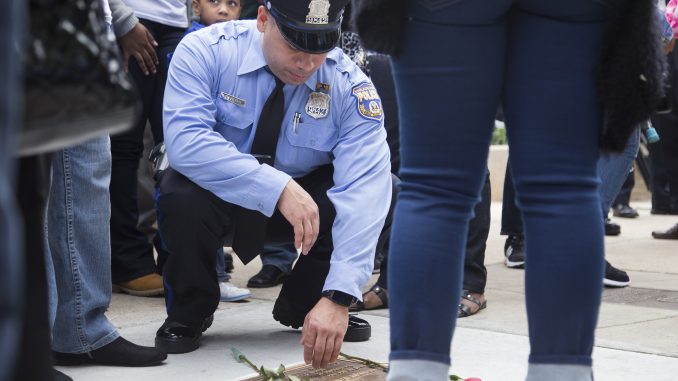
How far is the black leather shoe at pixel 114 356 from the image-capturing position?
2.58 metres

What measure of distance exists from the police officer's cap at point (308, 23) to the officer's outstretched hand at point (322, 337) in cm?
71

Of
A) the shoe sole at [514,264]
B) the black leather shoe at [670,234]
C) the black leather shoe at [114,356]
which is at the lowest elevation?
the black leather shoe at [670,234]

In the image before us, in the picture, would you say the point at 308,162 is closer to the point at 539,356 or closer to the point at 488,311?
the point at 488,311

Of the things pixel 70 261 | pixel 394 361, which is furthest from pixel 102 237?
pixel 394 361

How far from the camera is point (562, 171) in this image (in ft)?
5.34

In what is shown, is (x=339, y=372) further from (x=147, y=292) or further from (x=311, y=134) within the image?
(x=147, y=292)

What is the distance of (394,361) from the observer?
168 cm

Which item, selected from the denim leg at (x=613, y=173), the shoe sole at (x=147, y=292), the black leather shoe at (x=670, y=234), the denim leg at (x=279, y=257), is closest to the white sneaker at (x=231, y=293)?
the shoe sole at (x=147, y=292)

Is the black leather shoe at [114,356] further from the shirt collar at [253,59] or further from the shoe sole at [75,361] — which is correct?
the shirt collar at [253,59]

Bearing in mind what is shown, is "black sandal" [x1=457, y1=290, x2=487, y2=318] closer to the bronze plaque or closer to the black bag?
the bronze plaque

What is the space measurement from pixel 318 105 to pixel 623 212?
4380mm

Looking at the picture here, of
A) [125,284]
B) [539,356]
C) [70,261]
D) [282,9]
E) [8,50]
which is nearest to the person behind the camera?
[8,50]

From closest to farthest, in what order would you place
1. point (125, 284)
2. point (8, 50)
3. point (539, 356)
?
point (8, 50) → point (539, 356) → point (125, 284)

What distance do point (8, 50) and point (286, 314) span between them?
7.06 ft
